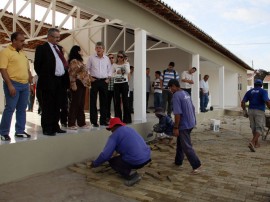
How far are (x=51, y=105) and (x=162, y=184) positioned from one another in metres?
2.23

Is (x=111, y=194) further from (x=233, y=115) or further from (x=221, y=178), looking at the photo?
(x=233, y=115)

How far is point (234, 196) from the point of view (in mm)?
4211

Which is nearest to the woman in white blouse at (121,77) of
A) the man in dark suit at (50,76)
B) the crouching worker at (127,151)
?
the man in dark suit at (50,76)

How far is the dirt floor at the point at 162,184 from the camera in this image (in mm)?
4105

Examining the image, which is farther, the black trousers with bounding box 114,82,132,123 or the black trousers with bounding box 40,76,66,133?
the black trousers with bounding box 114,82,132,123

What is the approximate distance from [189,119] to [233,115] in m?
12.8

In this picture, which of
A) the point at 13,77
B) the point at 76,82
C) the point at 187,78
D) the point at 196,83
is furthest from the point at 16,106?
the point at 196,83

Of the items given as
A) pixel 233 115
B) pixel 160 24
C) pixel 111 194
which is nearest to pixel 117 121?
pixel 111 194

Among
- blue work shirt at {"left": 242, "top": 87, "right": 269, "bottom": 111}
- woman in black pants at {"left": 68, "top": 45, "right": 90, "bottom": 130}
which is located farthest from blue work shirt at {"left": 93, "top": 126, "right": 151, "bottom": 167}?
blue work shirt at {"left": 242, "top": 87, "right": 269, "bottom": 111}

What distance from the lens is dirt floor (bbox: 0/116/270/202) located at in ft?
13.5

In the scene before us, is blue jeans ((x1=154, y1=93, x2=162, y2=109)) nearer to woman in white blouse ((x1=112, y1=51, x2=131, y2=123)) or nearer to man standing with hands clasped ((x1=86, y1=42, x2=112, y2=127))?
woman in white blouse ((x1=112, y1=51, x2=131, y2=123))

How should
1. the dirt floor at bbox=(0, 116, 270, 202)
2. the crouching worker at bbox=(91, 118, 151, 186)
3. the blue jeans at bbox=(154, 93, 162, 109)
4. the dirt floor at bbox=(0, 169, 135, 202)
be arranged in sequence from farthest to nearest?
the blue jeans at bbox=(154, 93, 162, 109), the crouching worker at bbox=(91, 118, 151, 186), the dirt floor at bbox=(0, 116, 270, 202), the dirt floor at bbox=(0, 169, 135, 202)

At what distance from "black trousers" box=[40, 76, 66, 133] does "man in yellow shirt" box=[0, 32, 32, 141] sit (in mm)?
367

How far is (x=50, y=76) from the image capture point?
16.9 ft
